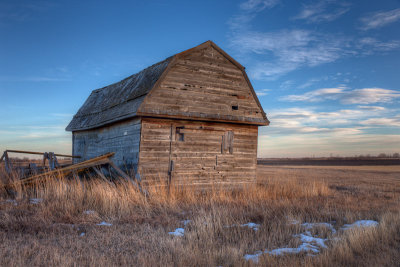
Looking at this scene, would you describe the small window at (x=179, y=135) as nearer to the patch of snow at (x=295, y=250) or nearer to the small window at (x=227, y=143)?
the small window at (x=227, y=143)

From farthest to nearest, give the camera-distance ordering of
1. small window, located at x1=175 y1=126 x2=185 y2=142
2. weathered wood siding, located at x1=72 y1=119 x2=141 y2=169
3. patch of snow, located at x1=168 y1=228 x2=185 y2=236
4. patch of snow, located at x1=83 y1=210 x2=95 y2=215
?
small window, located at x1=175 y1=126 x2=185 y2=142 < weathered wood siding, located at x1=72 y1=119 x2=141 y2=169 < patch of snow, located at x1=83 y1=210 x2=95 y2=215 < patch of snow, located at x1=168 y1=228 x2=185 y2=236

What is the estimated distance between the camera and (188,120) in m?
13.0

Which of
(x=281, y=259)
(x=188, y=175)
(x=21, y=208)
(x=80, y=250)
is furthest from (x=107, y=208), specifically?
(x=281, y=259)

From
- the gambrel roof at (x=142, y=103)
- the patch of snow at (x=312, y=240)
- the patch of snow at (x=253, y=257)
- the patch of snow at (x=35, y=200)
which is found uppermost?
the gambrel roof at (x=142, y=103)

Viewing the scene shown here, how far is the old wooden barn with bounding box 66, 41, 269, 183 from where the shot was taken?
12.2 metres

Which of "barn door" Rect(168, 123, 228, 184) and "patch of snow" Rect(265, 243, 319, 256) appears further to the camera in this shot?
"barn door" Rect(168, 123, 228, 184)

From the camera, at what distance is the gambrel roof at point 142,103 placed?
12195mm

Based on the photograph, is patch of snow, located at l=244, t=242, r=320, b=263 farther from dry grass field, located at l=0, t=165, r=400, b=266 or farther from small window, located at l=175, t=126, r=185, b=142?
small window, located at l=175, t=126, r=185, b=142

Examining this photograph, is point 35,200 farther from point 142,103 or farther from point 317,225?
point 317,225

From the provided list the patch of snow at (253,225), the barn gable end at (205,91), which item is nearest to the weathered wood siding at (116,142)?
the barn gable end at (205,91)

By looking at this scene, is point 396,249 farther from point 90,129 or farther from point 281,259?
point 90,129

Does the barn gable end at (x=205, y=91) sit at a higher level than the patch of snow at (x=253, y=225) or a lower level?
higher

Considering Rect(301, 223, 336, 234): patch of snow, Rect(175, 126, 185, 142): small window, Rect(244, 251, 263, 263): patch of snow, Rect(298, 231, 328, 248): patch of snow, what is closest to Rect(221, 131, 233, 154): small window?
Rect(175, 126, 185, 142): small window

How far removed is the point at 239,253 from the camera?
544 cm
